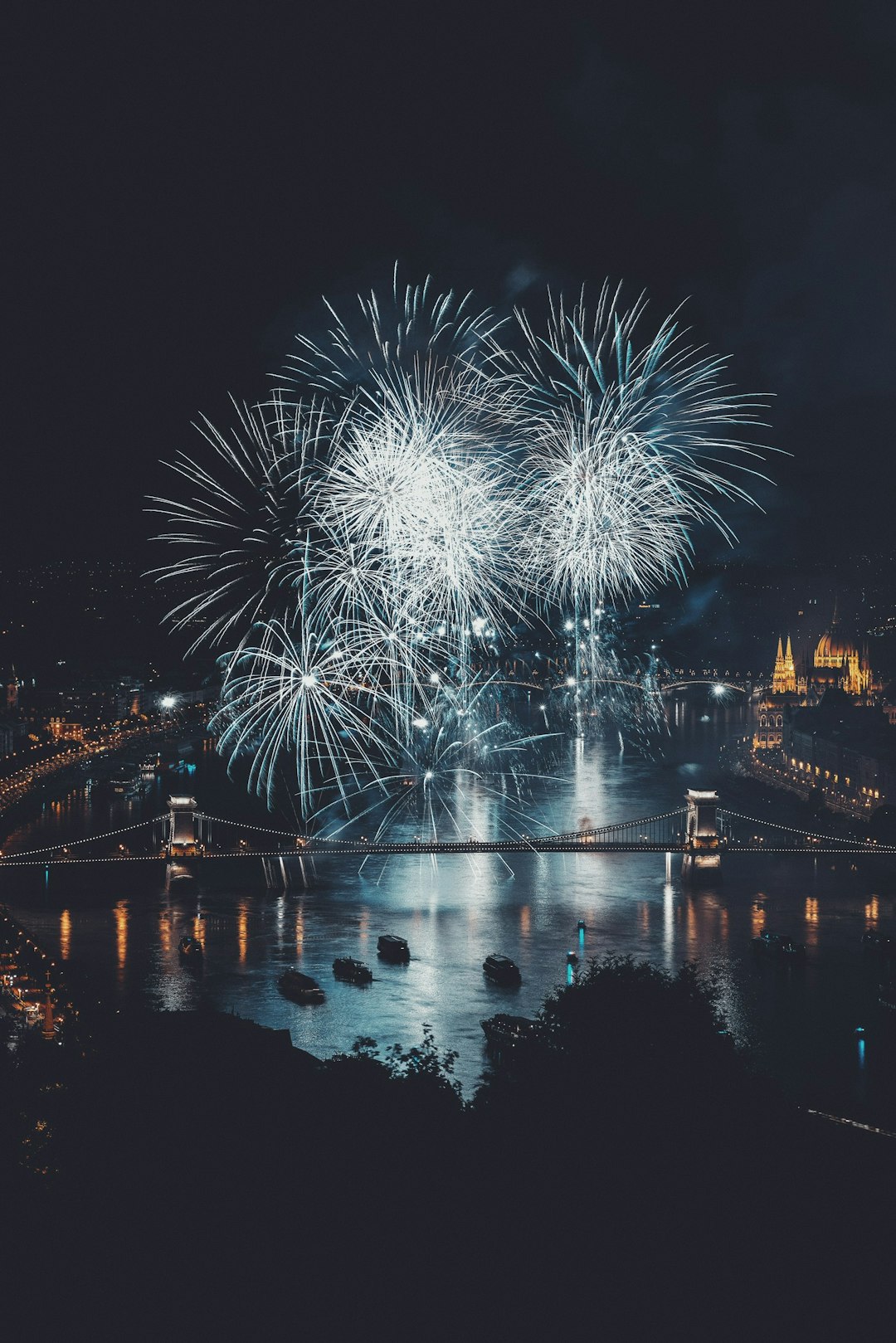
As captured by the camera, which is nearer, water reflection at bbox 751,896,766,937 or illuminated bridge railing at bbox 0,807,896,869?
water reflection at bbox 751,896,766,937

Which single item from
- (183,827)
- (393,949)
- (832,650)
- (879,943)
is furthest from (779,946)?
(832,650)

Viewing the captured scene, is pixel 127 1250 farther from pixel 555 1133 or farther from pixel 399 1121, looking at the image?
pixel 555 1133

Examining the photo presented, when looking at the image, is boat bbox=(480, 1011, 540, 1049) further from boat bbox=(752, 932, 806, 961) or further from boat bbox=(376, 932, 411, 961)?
boat bbox=(752, 932, 806, 961)

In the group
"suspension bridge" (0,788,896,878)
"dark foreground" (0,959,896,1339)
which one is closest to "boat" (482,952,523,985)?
"suspension bridge" (0,788,896,878)

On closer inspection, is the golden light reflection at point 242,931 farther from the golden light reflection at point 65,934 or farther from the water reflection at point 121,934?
the golden light reflection at point 65,934

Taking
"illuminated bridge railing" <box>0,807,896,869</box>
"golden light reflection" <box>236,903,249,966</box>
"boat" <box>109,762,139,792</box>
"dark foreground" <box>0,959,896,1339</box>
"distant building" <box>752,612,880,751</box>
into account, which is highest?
"distant building" <box>752,612,880,751</box>

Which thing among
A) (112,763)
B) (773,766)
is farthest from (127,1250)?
(773,766)
